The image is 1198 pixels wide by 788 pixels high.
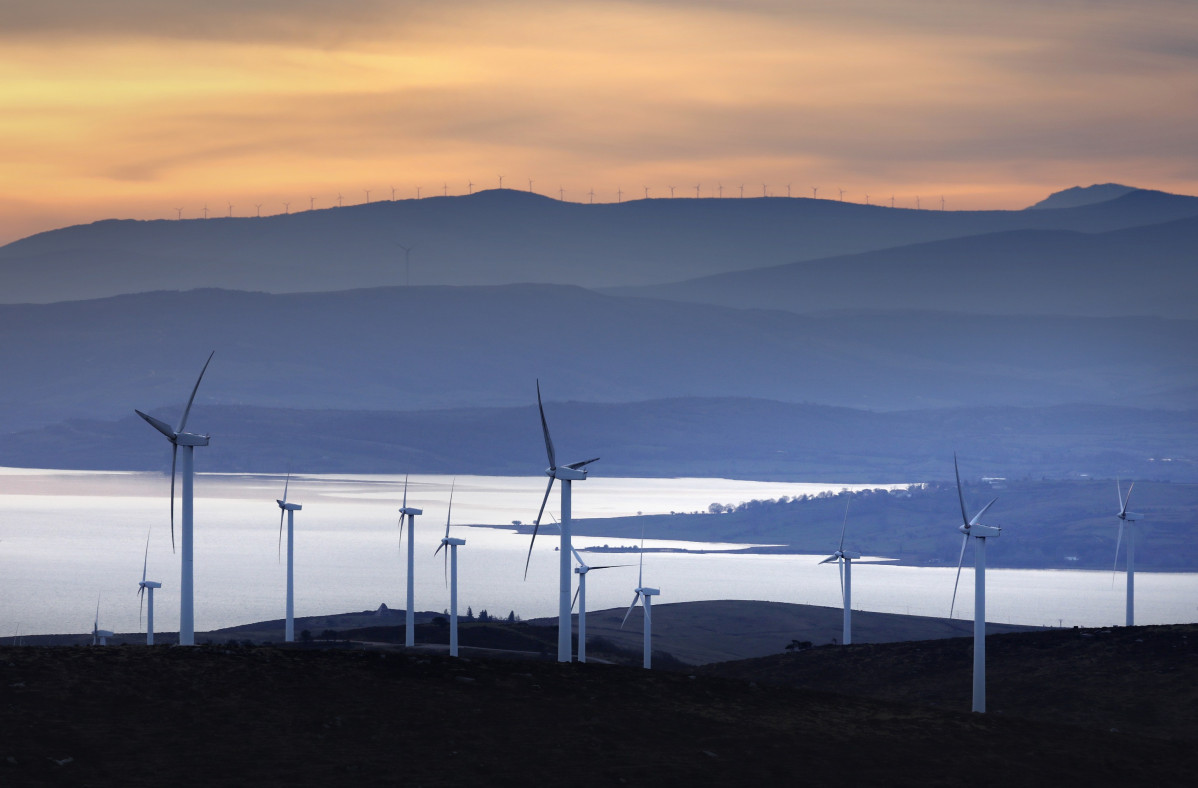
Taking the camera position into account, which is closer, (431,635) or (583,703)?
(583,703)

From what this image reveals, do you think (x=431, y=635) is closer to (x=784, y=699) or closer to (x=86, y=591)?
(x=784, y=699)

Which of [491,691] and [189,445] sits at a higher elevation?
[189,445]

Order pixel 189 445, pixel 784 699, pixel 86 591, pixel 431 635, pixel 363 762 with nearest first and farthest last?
pixel 363 762 < pixel 784 699 < pixel 189 445 < pixel 431 635 < pixel 86 591

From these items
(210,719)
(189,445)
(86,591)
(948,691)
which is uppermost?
(189,445)

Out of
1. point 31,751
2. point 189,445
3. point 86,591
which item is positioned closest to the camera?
point 31,751

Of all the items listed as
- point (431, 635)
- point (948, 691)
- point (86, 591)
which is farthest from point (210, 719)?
point (86, 591)

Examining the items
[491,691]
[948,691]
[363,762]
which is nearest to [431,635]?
[948,691]

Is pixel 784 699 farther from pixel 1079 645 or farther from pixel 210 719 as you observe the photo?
pixel 1079 645
